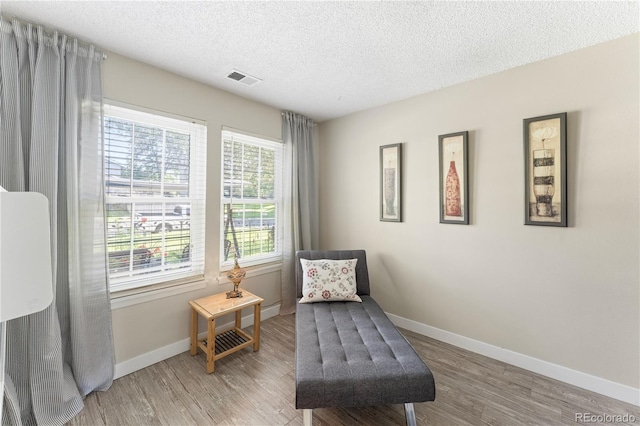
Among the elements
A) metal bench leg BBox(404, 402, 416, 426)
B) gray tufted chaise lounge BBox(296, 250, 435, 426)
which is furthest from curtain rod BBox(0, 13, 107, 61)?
metal bench leg BBox(404, 402, 416, 426)

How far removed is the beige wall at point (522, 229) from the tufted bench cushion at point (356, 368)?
997 mm

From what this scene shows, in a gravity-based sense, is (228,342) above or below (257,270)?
below

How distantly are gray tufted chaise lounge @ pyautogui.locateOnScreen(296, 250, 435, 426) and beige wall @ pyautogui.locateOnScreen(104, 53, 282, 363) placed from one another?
111 centimetres

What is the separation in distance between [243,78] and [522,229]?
2.73 metres

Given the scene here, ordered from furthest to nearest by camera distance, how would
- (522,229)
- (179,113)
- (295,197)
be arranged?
(295,197) < (179,113) < (522,229)

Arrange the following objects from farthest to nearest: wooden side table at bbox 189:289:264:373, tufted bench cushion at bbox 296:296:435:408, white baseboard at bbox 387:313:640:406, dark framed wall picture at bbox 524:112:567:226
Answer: wooden side table at bbox 189:289:264:373 → dark framed wall picture at bbox 524:112:567:226 → white baseboard at bbox 387:313:640:406 → tufted bench cushion at bbox 296:296:435:408

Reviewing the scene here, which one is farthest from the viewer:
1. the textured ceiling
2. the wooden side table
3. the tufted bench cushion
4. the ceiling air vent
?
the ceiling air vent

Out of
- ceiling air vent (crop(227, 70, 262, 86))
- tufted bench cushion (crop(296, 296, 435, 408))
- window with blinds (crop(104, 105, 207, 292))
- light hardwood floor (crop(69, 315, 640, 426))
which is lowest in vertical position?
light hardwood floor (crop(69, 315, 640, 426))

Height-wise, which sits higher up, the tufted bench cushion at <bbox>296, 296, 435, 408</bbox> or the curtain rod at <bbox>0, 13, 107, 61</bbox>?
the curtain rod at <bbox>0, 13, 107, 61</bbox>

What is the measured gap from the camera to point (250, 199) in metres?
2.90

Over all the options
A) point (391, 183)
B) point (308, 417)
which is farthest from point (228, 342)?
point (391, 183)

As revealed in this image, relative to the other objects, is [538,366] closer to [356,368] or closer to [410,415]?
[410,415]

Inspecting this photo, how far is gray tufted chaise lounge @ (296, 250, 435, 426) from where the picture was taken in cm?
140

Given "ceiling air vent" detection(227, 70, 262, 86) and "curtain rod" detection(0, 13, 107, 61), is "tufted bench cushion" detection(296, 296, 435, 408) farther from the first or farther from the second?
"curtain rod" detection(0, 13, 107, 61)
